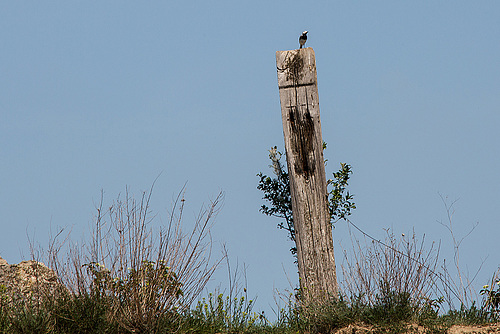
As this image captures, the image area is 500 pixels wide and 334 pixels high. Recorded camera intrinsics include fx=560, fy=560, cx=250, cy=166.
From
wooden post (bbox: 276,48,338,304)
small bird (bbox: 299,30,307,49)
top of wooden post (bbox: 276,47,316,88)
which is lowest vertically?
wooden post (bbox: 276,48,338,304)

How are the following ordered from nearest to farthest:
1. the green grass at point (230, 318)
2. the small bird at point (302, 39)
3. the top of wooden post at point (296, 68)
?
1. the green grass at point (230, 318)
2. the top of wooden post at point (296, 68)
3. the small bird at point (302, 39)

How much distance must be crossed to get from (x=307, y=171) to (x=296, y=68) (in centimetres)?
132

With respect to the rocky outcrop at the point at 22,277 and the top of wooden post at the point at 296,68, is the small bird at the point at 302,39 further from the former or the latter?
the rocky outcrop at the point at 22,277

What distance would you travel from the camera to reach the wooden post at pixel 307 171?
6.74 m

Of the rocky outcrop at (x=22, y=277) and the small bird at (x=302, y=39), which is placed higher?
the small bird at (x=302, y=39)

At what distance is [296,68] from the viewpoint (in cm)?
710

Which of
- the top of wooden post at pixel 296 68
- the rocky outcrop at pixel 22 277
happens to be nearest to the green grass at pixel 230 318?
the rocky outcrop at pixel 22 277

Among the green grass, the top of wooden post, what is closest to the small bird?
the top of wooden post

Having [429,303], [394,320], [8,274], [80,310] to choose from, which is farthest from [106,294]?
[429,303]

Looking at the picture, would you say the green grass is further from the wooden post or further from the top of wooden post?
the top of wooden post

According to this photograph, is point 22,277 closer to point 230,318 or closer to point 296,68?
point 230,318

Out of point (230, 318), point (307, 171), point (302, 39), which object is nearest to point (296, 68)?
point (302, 39)

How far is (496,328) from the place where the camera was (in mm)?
6008

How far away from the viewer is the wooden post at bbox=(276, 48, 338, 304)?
674 cm
